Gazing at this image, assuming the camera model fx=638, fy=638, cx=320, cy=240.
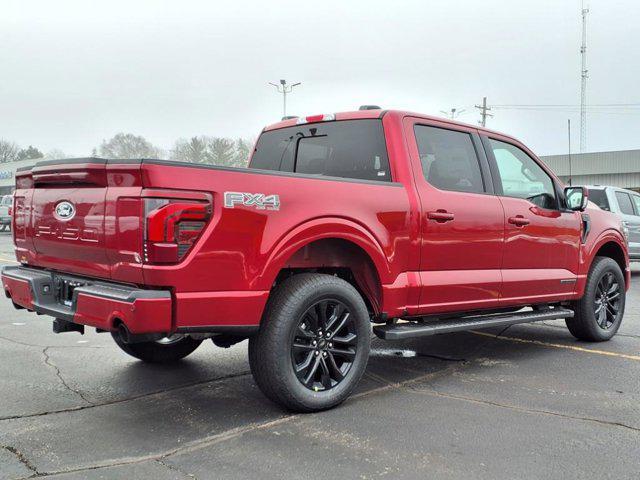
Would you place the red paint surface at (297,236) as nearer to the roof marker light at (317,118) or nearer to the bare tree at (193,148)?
the roof marker light at (317,118)

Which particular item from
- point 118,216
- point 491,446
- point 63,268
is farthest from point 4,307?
point 491,446

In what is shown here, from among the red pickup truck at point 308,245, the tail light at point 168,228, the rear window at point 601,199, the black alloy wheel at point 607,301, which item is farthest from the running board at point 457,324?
the rear window at point 601,199

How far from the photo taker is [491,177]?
17.3ft

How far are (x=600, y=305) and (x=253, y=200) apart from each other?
171 inches

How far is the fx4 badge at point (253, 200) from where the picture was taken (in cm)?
348

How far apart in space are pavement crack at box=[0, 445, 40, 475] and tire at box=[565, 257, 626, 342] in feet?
16.4

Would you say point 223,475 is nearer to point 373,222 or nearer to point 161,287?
point 161,287

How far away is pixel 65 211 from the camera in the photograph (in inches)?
151

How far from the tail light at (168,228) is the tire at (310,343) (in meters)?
0.74

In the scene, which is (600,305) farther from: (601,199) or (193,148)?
(193,148)

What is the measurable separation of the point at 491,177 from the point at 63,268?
335 centimetres

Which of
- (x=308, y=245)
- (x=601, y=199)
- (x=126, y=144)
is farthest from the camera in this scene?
(x=126, y=144)

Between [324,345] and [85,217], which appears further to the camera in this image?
[324,345]

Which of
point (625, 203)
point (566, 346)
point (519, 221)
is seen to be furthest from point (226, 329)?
point (625, 203)
